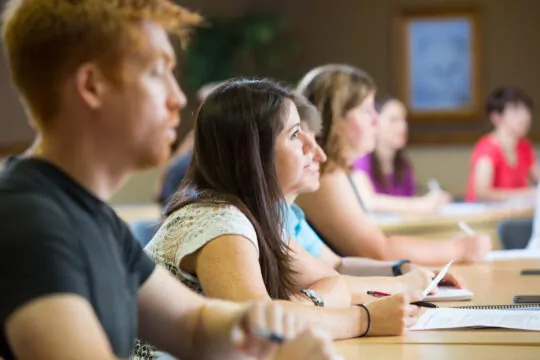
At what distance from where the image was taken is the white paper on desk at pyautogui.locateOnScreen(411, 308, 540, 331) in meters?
1.76

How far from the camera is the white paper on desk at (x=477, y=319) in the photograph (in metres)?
1.76

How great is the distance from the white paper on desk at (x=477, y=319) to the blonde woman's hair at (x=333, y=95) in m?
0.84

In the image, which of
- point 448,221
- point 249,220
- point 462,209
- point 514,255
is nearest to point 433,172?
point 462,209

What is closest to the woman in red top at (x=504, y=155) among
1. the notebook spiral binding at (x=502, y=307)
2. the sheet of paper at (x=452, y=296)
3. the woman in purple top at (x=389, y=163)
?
the woman in purple top at (x=389, y=163)

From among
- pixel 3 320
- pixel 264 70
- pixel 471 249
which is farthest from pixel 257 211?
pixel 264 70

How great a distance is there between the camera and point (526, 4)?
704cm

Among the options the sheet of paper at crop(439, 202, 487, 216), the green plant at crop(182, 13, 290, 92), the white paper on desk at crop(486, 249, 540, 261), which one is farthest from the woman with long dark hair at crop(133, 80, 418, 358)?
the green plant at crop(182, 13, 290, 92)

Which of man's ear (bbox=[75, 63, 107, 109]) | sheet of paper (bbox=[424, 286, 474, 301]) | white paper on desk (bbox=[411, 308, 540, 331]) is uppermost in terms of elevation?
man's ear (bbox=[75, 63, 107, 109])

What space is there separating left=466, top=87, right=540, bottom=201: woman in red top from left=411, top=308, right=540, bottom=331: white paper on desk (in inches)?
141

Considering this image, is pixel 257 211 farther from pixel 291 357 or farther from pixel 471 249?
pixel 471 249

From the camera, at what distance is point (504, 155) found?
5723 millimetres

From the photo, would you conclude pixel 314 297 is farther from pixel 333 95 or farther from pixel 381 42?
pixel 381 42

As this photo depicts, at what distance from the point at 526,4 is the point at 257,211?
5.69 metres

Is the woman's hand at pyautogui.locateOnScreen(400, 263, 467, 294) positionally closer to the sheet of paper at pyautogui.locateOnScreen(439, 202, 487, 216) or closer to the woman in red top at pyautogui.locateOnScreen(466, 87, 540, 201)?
the sheet of paper at pyautogui.locateOnScreen(439, 202, 487, 216)
